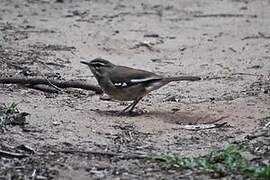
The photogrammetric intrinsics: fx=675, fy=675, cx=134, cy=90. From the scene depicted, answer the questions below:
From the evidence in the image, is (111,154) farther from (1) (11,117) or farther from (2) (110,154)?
(1) (11,117)

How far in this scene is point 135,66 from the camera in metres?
10.7

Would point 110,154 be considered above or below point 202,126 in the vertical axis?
below

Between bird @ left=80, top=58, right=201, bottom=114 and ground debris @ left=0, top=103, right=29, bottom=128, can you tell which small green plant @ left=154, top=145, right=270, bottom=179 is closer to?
ground debris @ left=0, top=103, right=29, bottom=128

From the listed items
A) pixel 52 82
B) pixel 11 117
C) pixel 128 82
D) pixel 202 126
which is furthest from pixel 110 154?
pixel 52 82

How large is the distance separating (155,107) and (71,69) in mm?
2319

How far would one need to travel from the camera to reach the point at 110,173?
5.30 m

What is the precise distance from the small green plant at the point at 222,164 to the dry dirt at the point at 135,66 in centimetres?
12

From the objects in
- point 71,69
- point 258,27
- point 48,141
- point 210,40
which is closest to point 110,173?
point 48,141

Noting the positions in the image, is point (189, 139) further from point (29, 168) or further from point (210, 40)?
point (210, 40)

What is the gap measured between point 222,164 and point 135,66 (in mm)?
5418

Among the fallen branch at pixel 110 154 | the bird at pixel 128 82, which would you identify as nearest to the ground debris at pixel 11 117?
the fallen branch at pixel 110 154

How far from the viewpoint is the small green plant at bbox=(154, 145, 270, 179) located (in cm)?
515

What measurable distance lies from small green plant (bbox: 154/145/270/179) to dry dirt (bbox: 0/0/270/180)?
4.6 inches

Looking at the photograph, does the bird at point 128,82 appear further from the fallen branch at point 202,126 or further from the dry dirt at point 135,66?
the fallen branch at point 202,126
